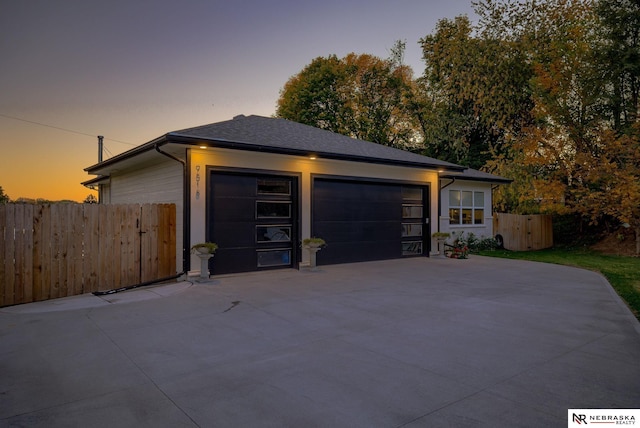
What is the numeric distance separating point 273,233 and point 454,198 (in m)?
8.46

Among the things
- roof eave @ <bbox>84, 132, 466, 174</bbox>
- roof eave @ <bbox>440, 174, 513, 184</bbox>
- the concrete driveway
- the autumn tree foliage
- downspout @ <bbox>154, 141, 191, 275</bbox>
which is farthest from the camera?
the autumn tree foliage

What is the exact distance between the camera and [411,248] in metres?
12.6

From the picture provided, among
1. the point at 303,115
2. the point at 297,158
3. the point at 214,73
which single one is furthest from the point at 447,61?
the point at 297,158

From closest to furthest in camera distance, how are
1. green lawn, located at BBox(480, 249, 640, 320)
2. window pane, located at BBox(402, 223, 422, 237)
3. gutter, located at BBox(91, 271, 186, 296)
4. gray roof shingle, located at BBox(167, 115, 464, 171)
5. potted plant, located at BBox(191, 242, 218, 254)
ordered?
gutter, located at BBox(91, 271, 186, 296)
green lawn, located at BBox(480, 249, 640, 320)
potted plant, located at BBox(191, 242, 218, 254)
gray roof shingle, located at BBox(167, 115, 464, 171)
window pane, located at BBox(402, 223, 422, 237)

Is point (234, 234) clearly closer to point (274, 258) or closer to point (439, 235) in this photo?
point (274, 258)

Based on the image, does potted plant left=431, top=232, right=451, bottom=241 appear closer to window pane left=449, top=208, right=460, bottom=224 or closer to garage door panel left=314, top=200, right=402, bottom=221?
garage door panel left=314, top=200, right=402, bottom=221

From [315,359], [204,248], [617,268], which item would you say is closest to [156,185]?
[204,248]

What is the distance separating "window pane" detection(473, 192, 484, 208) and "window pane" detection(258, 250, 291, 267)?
9478mm

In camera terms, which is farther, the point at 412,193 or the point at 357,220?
the point at 412,193

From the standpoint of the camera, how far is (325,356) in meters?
3.78

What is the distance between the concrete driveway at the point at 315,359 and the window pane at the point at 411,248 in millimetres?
5353

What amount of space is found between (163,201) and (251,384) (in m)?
7.56

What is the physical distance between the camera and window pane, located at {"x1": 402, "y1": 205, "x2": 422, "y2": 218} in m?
12.4

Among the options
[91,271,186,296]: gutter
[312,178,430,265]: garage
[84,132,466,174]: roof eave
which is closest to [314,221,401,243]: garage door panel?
[312,178,430,265]: garage
